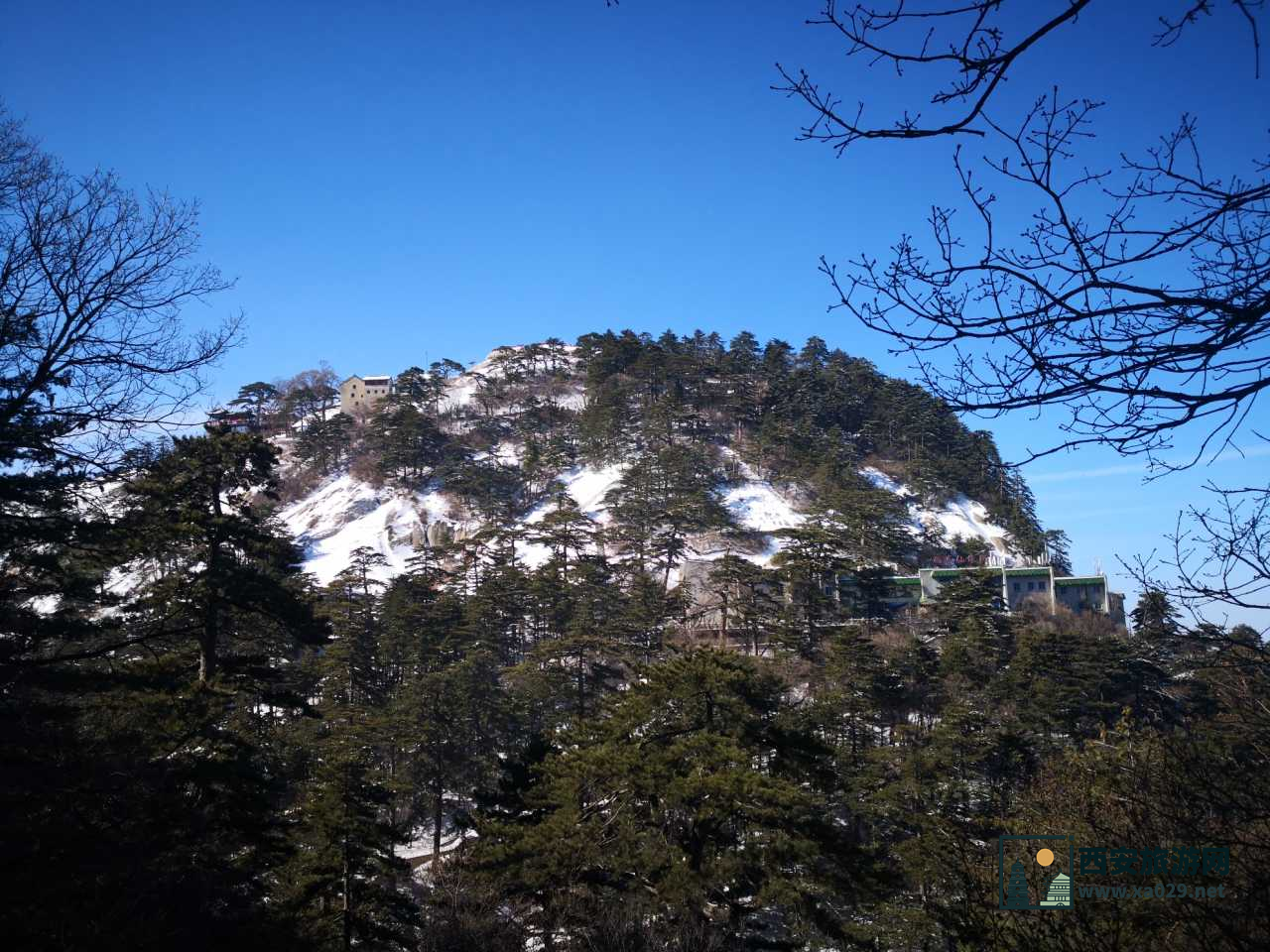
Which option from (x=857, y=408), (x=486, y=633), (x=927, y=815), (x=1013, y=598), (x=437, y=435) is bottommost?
(x=927, y=815)

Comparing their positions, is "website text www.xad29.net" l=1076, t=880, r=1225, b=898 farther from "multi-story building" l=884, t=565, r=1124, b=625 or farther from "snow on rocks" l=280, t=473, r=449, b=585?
"snow on rocks" l=280, t=473, r=449, b=585

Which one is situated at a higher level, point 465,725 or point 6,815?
point 6,815

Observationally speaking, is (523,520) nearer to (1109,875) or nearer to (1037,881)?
(1037,881)

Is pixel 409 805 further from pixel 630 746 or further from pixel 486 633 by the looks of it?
pixel 630 746

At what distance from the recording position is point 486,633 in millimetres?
24875

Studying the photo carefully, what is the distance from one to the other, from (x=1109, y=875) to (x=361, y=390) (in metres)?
74.2

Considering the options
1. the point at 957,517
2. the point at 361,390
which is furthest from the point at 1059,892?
the point at 361,390

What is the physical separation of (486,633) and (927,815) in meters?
16.2

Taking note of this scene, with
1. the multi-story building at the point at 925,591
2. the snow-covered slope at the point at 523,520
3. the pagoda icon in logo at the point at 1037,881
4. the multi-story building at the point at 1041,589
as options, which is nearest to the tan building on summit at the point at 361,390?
the snow-covered slope at the point at 523,520

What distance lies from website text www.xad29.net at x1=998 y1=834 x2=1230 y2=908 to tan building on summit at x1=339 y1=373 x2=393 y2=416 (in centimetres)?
7036

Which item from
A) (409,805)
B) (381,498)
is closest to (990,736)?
(409,805)

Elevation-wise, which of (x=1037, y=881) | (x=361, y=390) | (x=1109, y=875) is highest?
(x=361, y=390)

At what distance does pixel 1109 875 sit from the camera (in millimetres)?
4566

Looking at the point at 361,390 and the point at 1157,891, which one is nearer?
the point at 1157,891
